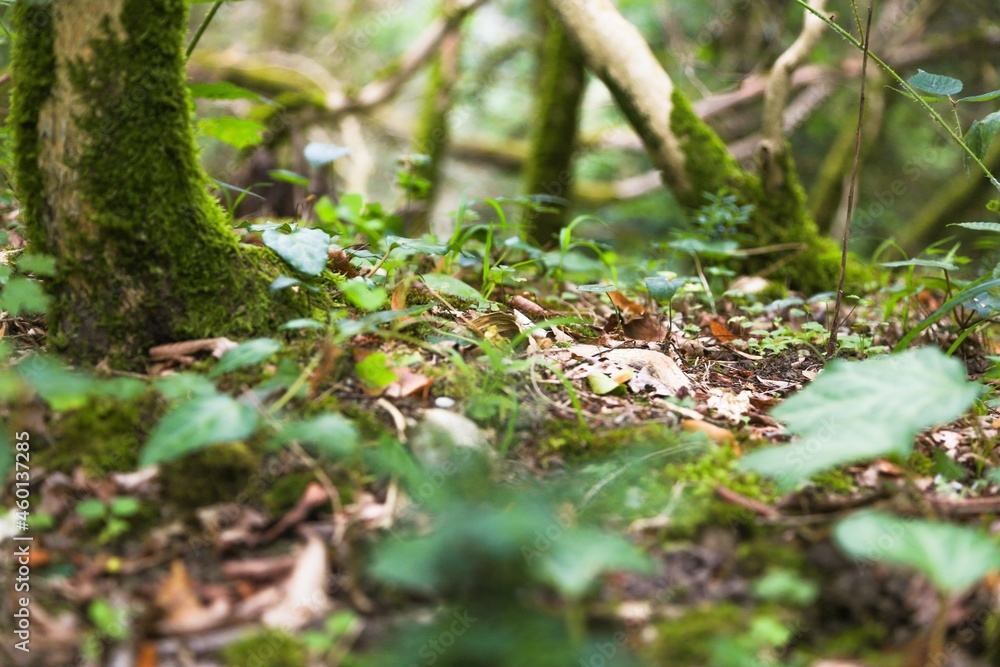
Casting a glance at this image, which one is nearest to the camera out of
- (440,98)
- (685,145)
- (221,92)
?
(221,92)

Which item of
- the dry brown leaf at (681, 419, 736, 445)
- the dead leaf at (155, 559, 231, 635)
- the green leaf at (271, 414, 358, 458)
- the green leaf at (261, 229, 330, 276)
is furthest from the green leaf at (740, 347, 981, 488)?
the green leaf at (261, 229, 330, 276)

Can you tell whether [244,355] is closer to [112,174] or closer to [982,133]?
[112,174]

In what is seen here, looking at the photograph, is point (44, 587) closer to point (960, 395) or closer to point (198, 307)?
point (198, 307)

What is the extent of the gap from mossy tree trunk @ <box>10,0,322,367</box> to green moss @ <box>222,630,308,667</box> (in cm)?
89

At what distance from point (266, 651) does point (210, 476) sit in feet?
1.44

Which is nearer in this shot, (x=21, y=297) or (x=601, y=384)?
(x=21, y=297)

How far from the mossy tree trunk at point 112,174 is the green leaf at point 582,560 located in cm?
113

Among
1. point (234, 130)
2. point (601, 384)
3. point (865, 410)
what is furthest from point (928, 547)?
point (234, 130)

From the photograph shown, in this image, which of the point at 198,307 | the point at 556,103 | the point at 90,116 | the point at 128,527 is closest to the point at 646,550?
the point at 128,527

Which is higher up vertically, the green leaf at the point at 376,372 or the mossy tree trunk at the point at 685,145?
the mossy tree trunk at the point at 685,145

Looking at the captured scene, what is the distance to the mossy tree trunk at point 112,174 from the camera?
1672 millimetres

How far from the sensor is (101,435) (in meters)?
1.52

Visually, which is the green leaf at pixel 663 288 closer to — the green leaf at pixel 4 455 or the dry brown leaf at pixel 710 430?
the dry brown leaf at pixel 710 430

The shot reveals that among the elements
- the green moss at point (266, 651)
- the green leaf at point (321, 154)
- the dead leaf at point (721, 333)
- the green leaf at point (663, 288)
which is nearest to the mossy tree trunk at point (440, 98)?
the green leaf at point (321, 154)
